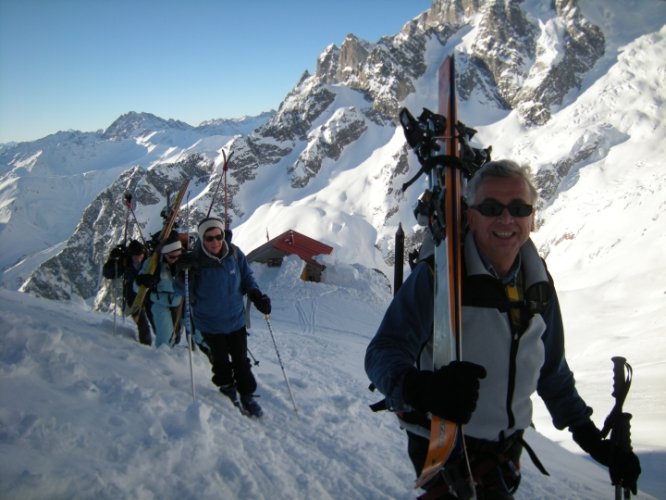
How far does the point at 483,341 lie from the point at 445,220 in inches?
26.8

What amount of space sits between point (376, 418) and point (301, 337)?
21.5 ft

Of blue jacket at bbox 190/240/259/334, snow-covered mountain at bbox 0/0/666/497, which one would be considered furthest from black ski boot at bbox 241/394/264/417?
snow-covered mountain at bbox 0/0/666/497

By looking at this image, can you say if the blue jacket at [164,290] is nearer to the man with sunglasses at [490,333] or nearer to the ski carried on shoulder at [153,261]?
the ski carried on shoulder at [153,261]

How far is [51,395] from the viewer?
4.12 metres

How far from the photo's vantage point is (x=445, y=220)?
236cm

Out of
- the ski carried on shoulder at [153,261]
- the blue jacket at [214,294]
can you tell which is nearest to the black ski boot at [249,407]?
the blue jacket at [214,294]

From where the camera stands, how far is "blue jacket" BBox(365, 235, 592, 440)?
2.18 meters

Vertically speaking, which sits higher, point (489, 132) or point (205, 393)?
point (489, 132)

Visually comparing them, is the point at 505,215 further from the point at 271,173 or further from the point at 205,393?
the point at 271,173

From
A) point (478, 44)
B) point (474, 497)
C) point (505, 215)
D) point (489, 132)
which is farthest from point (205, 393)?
point (478, 44)

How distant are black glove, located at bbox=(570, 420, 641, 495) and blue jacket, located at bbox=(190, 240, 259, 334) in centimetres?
372

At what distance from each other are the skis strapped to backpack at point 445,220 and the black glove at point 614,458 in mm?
998

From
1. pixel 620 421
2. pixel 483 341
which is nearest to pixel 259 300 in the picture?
pixel 483 341

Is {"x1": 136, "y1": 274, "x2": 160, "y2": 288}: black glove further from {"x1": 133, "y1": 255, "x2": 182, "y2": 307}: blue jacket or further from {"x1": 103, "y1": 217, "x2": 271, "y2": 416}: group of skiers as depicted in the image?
{"x1": 103, "y1": 217, "x2": 271, "y2": 416}: group of skiers
